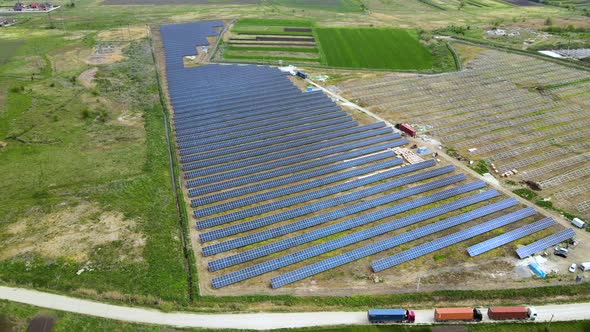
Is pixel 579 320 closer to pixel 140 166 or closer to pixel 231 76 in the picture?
pixel 140 166

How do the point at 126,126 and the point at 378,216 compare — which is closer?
the point at 378,216

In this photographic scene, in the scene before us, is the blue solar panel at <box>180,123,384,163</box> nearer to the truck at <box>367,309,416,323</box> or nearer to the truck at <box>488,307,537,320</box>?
the truck at <box>367,309,416,323</box>

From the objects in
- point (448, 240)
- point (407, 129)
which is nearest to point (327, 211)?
point (448, 240)

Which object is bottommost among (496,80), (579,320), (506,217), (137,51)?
(579,320)

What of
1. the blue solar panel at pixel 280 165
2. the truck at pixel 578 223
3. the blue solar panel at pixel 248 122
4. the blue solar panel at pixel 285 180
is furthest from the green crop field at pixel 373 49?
the truck at pixel 578 223

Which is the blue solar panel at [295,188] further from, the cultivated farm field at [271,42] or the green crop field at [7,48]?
the green crop field at [7,48]

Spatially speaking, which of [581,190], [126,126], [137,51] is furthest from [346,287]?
[137,51]
